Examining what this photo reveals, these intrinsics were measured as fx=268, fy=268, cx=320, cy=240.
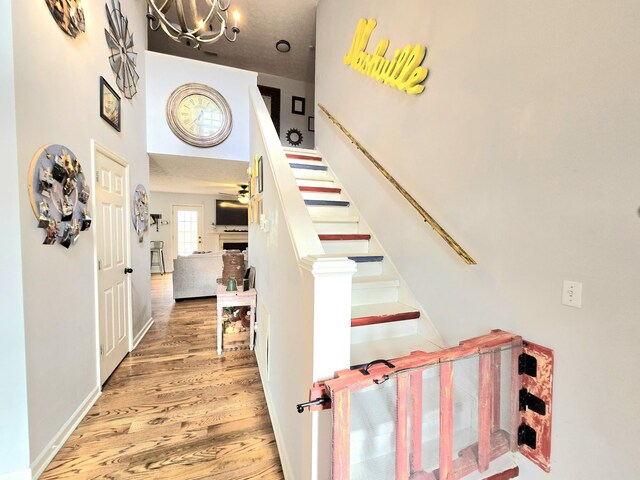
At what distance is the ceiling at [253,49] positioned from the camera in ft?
13.0

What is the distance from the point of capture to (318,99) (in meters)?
4.13

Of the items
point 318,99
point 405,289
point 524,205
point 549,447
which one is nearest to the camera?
point 549,447

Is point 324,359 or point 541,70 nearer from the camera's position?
point 324,359

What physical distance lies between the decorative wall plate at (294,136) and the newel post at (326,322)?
17.7ft

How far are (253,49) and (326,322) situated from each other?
18.3ft

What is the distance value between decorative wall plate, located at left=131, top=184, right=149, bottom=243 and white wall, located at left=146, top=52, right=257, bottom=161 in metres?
0.67

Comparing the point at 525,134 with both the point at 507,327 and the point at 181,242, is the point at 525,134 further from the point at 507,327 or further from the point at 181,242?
the point at 181,242

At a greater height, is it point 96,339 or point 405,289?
point 405,289

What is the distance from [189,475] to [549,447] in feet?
6.15

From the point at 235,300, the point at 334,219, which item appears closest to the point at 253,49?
the point at 334,219

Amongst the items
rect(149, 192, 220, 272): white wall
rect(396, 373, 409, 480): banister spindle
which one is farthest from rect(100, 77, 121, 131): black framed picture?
rect(149, 192, 220, 272): white wall

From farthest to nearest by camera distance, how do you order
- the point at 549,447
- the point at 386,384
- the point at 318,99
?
the point at 318,99 → the point at 549,447 → the point at 386,384

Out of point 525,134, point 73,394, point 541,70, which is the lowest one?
point 73,394

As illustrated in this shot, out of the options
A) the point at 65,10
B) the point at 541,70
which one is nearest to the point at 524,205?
the point at 541,70
